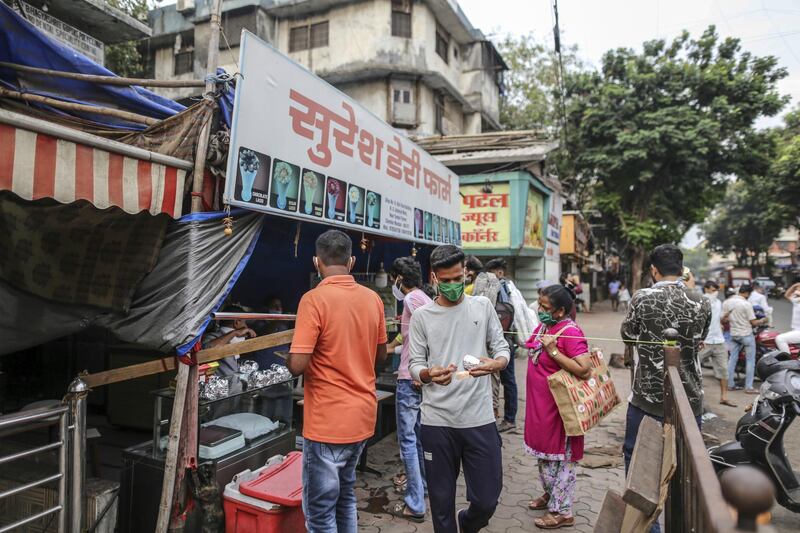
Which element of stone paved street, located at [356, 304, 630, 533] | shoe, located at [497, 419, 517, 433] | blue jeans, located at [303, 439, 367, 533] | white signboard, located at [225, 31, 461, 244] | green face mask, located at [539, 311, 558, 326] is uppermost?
white signboard, located at [225, 31, 461, 244]

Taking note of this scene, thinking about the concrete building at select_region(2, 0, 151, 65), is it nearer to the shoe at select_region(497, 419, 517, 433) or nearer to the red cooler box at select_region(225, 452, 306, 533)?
the red cooler box at select_region(225, 452, 306, 533)

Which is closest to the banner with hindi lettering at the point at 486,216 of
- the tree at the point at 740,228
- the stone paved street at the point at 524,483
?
the stone paved street at the point at 524,483

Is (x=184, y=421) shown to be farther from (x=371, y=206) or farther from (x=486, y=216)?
(x=486, y=216)

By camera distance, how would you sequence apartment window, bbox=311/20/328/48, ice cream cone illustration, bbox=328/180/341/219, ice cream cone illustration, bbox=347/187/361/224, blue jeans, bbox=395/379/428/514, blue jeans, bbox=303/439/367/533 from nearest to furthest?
blue jeans, bbox=303/439/367/533
blue jeans, bbox=395/379/428/514
ice cream cone illustration, bbox=328/180/341/219
ice cream cone illustration, bbox=347/187/361/224
apartment window, bbox=311/20/328/48

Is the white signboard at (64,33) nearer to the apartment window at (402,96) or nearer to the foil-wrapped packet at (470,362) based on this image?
the foil-wrapped packet at (470,362)

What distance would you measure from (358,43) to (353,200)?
51.4 ft

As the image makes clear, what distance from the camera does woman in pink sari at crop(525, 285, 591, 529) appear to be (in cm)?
352

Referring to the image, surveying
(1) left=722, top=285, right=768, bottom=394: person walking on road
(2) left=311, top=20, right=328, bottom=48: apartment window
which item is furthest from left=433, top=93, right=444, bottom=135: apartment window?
(1) left=722, top=285, right=768, bottom=394: person walking on road

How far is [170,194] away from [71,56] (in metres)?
1.31

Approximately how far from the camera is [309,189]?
A: 160 inches

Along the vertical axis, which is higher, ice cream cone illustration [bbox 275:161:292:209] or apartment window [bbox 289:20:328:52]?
apartment window [bbox 289:20:328:52]

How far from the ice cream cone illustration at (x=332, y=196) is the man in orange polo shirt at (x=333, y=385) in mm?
1478

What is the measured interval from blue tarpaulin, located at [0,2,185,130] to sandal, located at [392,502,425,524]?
379cm

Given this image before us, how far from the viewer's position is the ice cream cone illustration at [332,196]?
436cm
